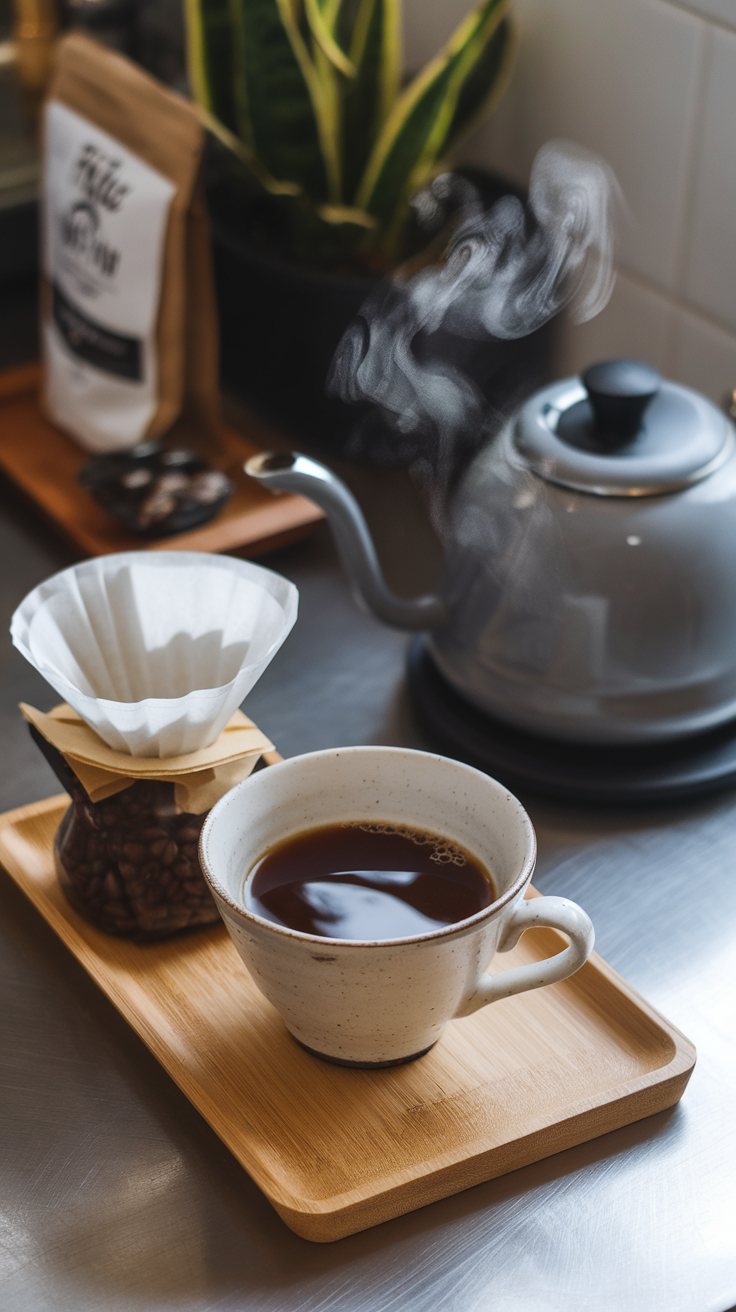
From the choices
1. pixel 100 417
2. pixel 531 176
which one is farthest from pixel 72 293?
pixel 531 176

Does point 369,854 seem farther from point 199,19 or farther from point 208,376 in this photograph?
point 199,19

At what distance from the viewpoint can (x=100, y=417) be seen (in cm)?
99

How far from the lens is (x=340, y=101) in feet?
3.25

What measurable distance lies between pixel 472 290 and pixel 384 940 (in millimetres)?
512

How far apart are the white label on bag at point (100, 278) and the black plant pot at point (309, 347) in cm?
9

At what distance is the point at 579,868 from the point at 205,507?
1.20 feet

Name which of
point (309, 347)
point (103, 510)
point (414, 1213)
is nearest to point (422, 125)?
point (309, 347)

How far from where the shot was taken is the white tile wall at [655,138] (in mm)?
880

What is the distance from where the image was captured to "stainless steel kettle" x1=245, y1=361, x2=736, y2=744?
0.65m

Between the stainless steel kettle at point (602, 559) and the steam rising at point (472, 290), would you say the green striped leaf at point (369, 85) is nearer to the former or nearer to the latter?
the steam rising at point (472, 290)

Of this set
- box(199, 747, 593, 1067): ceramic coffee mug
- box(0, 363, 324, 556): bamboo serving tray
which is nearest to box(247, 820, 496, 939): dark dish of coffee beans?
box(199, 747, 593, 1067): ceramic coffee mug

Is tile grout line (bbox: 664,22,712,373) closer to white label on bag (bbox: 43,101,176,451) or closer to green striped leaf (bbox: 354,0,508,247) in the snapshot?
green striped leaf (bbox: 354,0,508,247)

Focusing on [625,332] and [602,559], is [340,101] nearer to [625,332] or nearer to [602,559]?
[625,332]

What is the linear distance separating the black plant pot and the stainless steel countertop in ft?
1.31
